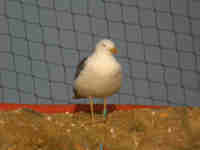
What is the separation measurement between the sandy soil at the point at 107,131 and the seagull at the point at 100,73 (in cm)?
22

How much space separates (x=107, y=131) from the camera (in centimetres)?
262

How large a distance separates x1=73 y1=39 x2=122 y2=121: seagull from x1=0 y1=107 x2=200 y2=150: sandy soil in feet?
0.71

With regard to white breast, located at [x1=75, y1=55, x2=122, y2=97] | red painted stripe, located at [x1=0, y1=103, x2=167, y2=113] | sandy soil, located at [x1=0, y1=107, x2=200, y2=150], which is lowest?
sandy soil, located at [x1=0, y1=107, x2=200, y2=150]

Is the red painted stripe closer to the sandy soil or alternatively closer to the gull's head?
the sandy soil

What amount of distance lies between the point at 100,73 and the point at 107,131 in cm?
36

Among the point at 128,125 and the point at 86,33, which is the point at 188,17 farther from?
the point at 128,125

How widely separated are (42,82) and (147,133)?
2570 mm

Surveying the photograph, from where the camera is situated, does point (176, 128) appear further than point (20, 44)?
No

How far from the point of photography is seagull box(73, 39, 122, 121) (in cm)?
273

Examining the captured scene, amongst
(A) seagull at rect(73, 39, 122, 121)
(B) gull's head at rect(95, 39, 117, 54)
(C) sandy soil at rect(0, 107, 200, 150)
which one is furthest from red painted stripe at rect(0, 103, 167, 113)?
(B) gull's head at rect(95, 39, 117, 54)

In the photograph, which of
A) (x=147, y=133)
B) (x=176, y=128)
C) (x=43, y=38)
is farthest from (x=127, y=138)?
(x=43, y=38)

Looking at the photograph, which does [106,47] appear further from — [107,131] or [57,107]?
[57,107]

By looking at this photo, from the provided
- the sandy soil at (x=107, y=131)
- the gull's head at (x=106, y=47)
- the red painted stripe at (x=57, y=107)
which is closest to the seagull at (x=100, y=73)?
the gull's head at (x=106, y=47)

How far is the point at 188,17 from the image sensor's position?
5023 millimetres
